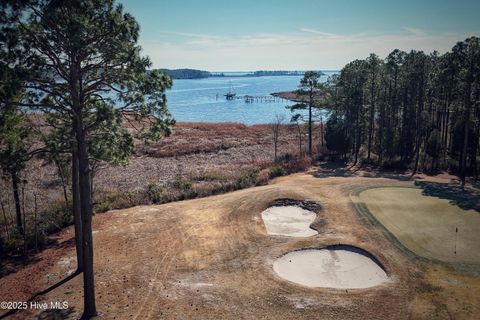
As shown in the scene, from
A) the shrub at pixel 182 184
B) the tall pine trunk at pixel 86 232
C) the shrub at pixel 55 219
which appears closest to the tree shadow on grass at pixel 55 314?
the tall pine trunk at pixel 86 232

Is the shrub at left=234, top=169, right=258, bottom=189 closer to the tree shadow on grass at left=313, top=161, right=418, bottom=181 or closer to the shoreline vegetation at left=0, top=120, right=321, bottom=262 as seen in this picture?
the shoreline vegetation at left=0, top=120, right=321, bottom=262

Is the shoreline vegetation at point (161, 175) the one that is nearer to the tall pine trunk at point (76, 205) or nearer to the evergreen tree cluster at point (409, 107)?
the tall pine trunk at point (76, 205)

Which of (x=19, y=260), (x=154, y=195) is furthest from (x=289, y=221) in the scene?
(x=19, y=260)

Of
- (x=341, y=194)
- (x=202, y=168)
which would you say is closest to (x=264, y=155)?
(x=202, y=168)

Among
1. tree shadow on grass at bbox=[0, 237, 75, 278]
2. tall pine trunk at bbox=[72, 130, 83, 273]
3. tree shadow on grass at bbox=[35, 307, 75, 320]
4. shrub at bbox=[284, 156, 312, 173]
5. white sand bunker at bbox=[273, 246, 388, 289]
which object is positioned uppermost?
tall pine trunk at bbox=[72, 130, 83, 273]

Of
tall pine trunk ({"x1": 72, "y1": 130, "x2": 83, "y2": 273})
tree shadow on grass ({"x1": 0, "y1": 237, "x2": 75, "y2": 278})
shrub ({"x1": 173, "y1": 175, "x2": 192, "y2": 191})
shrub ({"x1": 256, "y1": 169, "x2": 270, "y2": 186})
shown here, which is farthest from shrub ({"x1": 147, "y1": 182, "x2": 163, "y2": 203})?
tall pine trunk ({"x1": 72, "y1": 130, "x2": 83, "y2": 273})

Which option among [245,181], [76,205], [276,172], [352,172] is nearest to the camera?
[76,205]

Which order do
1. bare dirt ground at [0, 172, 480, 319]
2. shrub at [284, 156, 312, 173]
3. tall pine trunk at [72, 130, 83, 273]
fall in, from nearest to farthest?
1. bare dirt ground at [0, 172, 480, 319]
2. tall pine trunk at [72, 130, 83, 273]
3. shrub at [284, 156, 312, 173]

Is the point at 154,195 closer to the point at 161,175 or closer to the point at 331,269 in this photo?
the point at 161,175
